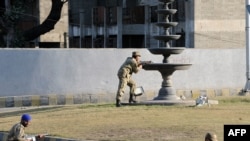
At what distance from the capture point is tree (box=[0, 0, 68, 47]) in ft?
114

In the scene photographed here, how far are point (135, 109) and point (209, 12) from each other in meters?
22.5

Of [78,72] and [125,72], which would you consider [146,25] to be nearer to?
[78,72]

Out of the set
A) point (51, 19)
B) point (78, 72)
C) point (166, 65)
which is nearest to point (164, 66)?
point (166, 65)

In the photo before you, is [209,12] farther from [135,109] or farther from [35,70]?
[135,109]

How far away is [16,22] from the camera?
3691cm

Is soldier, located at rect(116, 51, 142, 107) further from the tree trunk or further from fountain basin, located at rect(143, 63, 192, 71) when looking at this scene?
the tree trunk

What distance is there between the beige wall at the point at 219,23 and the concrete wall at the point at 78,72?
1396 centimetres

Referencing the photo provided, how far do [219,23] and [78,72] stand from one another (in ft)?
61.0

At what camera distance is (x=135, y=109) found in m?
17.5

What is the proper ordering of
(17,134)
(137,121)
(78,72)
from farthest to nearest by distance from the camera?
1. (78,72)
2. (137,121)
3. (17,134)

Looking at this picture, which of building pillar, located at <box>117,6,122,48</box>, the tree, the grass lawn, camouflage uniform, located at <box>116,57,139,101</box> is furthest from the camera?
building pillar, located at <box>117,6,122,48</box>

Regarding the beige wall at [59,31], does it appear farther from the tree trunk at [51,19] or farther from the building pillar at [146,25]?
the tree trunk at [51,19]

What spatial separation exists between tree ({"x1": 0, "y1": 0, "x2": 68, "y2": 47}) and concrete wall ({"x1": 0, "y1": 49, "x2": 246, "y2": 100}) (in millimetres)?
11623

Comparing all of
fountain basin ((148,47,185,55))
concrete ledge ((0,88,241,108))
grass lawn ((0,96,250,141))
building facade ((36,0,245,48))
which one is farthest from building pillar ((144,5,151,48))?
grass lawn ((0,96,250,141))
